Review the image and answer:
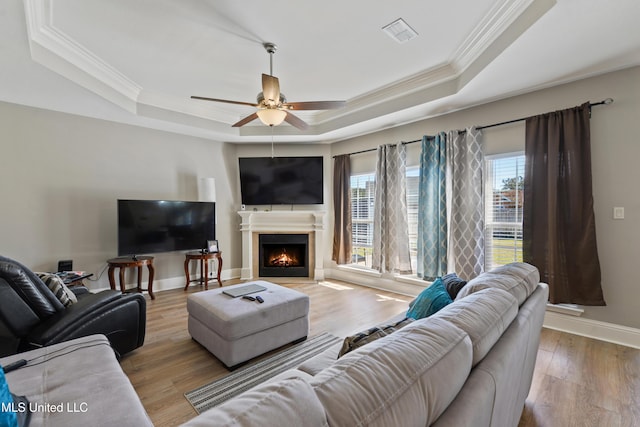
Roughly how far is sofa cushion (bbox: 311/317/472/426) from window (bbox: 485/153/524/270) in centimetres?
302

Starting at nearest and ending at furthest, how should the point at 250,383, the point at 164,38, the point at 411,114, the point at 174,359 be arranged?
the point at 250,383
the point at 174,359
the point at 164,38
the point at 411,114

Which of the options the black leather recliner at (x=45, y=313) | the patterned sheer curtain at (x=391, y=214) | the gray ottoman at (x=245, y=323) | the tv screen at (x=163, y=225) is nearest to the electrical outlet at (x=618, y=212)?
the patterned sheer curtain at (x=391, y=214)

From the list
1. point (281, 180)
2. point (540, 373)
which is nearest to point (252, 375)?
point (540, 373)

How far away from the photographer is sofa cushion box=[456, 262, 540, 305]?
1.44 metres

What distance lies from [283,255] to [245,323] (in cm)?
306

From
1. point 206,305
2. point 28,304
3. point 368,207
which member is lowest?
point 206,305

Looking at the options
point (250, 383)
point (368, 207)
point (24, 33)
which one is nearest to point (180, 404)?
point (250, 383)

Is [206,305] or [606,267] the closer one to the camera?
[206,305]

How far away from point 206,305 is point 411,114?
3367 millimetres

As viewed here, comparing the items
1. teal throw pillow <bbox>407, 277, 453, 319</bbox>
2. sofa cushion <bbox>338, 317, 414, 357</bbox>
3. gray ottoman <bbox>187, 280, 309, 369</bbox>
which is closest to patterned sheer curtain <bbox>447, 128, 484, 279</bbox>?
teal throw pillow <bbox>407, 277, 453, 319</bbox>

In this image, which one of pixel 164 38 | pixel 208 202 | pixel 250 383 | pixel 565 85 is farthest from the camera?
pixel 208 202

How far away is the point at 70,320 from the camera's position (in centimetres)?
188

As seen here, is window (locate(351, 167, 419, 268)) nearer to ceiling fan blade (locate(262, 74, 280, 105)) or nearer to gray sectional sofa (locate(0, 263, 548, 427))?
ceiling fan blade (locate(262, 74, 280, 105))

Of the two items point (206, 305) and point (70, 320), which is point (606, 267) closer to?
point (206, 305)
